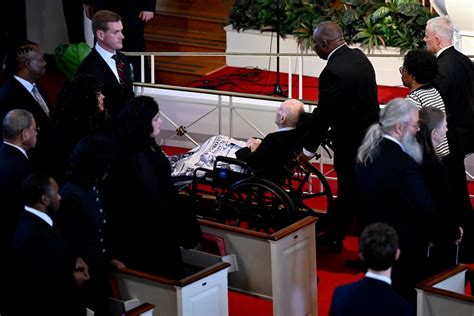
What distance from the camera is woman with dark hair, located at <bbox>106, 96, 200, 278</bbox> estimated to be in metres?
5.69

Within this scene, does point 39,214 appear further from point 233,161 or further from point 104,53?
point 104,53

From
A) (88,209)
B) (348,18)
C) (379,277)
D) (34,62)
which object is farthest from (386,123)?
(348,18)

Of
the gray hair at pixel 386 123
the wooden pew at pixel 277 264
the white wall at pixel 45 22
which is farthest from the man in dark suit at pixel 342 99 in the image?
the white wall at pixel 45 22

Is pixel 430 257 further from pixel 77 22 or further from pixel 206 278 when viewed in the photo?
pixel 77 22

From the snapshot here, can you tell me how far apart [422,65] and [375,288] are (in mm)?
2513

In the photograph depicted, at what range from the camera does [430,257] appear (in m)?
5.82

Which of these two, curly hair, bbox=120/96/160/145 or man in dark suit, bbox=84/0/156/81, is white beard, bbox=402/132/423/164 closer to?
curly hair, bbox=120/96/160/145

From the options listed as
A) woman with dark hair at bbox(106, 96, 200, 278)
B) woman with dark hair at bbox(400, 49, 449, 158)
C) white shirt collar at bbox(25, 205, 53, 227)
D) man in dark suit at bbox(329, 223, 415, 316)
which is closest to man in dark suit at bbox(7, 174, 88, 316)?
white shirt collar at bbox(25, 205, 53, 227)

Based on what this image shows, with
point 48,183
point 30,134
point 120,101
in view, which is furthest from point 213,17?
point 48,183

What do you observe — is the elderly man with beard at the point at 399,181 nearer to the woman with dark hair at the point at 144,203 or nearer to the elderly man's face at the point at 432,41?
the woman with dark hair at the point at 144,203

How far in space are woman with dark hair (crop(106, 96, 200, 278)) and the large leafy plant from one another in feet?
17.4

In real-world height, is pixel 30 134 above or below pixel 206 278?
above

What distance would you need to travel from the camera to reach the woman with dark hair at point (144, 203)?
18.7 ft

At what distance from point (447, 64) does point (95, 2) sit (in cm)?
431
